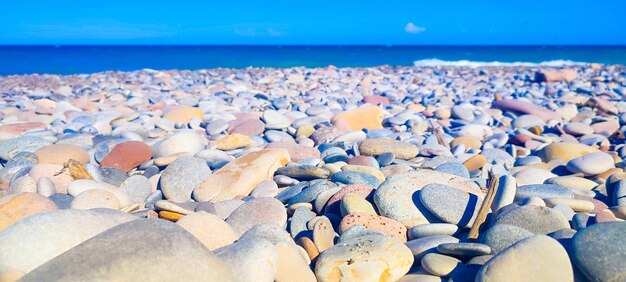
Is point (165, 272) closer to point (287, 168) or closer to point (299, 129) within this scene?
point (287, 168)

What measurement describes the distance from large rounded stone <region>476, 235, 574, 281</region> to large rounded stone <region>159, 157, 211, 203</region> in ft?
6.06

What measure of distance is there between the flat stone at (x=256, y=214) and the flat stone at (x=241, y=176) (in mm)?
454

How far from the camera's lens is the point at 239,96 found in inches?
293

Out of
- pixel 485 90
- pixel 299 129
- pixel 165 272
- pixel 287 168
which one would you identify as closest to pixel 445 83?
pixel 485 90

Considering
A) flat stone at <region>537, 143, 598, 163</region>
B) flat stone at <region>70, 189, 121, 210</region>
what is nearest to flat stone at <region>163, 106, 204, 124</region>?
flat stone at <region>70, 189, 121, 210</region>

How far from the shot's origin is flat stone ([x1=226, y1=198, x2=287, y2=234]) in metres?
2.41

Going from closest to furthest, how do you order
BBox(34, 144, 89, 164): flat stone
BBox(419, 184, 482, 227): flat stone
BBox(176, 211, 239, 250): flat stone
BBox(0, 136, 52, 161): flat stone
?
1. BBox(176, 211, 239, 250): flat stone
2. BBox(419, 184, 482, 227): flat stone
3. BBox(34, 144, 89, 164): flat stone
4. BBox(0, 136, 52, 161): flat stone

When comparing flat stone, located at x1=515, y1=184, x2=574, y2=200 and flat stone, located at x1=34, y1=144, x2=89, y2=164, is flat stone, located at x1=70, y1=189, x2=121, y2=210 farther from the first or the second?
flat stone, located at x1=515, y1=184, x2=574, y2=200

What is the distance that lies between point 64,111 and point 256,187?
383 cm

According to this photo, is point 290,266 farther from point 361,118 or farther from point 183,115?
point 183,115

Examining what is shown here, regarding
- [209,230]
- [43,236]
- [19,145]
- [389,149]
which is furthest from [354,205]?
[19,145]

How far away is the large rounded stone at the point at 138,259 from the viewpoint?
4.62 feet

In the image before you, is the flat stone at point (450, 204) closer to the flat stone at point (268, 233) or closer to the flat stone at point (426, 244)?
the flat stone at point (426, 244)

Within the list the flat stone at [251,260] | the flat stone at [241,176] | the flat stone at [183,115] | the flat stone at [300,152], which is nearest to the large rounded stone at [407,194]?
the flat stone at [251,260]
